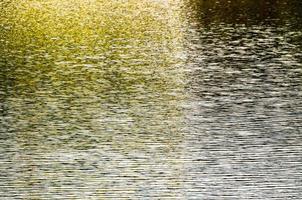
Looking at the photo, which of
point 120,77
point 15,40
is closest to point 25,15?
point 15,40

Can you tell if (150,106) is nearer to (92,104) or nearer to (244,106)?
(92,104)

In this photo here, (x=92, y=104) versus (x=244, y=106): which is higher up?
(x=92, y=104)

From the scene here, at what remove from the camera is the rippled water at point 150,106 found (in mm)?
4023

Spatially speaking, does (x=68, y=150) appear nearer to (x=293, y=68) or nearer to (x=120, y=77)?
(x=120, y=77)

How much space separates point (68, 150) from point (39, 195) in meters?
0.67

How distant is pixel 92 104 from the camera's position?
534 centimetres

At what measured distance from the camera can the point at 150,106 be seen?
17.4 feet

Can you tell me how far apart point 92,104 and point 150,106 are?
1.20 ft

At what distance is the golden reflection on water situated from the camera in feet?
13.3

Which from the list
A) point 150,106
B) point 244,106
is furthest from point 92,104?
point 244,106

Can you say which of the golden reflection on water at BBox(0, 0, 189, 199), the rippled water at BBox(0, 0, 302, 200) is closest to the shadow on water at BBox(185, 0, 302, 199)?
the rippled water at BBox(0, 0, 302, 200)

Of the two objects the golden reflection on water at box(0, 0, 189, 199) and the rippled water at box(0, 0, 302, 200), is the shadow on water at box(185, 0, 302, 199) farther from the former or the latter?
the golden reflection on water at box(0, 0, 189, 199)

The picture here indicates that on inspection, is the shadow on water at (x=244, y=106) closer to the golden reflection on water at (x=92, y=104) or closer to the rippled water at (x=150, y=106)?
the rippled water at (x=150, y=106)

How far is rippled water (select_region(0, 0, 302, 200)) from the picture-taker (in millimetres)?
4023
